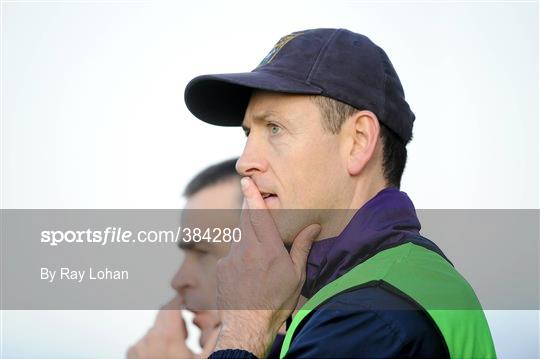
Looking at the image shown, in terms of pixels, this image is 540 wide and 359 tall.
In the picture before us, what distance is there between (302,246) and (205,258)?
193 centimetres

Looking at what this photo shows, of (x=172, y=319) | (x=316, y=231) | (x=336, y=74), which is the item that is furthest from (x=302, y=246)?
(x=172, y=319)

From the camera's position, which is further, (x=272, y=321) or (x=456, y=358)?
(x=272, y=321)

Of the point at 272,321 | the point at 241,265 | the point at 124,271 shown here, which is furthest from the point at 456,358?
the point at 124,271

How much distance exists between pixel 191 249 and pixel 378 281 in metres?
2.50

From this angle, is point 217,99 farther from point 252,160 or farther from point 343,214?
point 343,214

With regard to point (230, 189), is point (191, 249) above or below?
below

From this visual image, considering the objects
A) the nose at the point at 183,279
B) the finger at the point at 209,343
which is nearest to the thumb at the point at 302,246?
the finger at the point at 209,343

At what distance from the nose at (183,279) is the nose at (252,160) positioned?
2029 millimetres

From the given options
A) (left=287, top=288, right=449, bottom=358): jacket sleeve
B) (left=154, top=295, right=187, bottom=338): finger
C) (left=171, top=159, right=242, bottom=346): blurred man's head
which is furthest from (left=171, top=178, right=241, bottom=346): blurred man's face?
(left=287, top=288, right=449, bottom=358): jacket sleeve

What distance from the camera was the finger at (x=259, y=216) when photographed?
8.24ft

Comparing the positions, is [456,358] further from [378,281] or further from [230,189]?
[230,189]

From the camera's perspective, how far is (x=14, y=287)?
18.2 ft

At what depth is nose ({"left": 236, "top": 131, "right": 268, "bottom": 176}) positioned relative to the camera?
251 cm

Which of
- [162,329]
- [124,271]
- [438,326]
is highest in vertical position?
[438,326]
